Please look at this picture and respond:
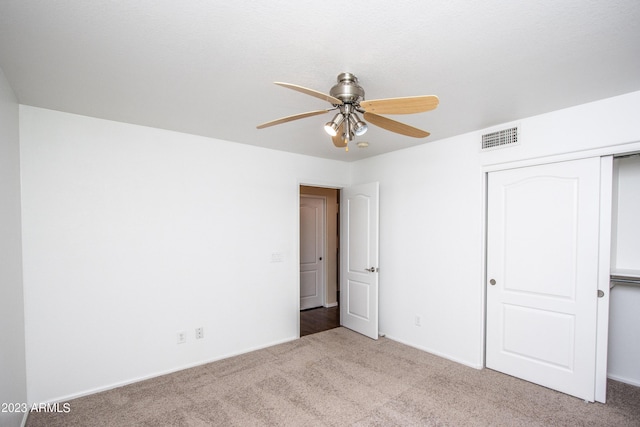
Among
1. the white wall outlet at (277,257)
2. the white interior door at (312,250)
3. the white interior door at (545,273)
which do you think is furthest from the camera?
the white interior door at (312,250)

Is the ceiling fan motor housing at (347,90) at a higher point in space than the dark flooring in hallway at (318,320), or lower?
higher

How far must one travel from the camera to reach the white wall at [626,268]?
282 centimetres

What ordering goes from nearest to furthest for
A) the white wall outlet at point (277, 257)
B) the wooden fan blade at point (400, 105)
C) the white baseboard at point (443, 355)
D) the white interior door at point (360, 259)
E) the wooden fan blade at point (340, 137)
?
the wooden fan blade at point (400, 105)
the wooden fan blade at point (340, 137)
the white baseboard at point (443, 355)
the white wall outlet at point (277, 257)
the white interior door at point (360, 259)

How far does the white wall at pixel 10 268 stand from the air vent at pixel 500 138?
3.80 meters

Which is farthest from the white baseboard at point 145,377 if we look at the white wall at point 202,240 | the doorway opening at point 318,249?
the doorway opening at point 318,249

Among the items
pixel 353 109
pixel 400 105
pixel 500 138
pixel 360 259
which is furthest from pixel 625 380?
pixel 353 109

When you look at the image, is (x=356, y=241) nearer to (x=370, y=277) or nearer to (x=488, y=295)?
(x=370, y=277)

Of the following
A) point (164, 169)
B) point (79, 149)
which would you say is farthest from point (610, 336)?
point (79, 149)

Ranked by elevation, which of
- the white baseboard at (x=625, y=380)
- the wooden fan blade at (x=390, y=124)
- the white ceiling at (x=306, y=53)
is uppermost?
the white ceiling at (x=306, y=53)

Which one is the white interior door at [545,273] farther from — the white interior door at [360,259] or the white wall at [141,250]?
the white wall at [141,250]

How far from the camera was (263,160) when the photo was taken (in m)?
3.85

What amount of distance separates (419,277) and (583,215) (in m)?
1.70

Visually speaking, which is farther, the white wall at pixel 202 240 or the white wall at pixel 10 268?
Result: the white wall at pixel 202 240

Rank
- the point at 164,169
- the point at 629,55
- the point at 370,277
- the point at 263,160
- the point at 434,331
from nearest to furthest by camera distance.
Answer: the point at 629,55, the point at 164,169, the point at 434,331, the point at 263,160, the point at 370,277
